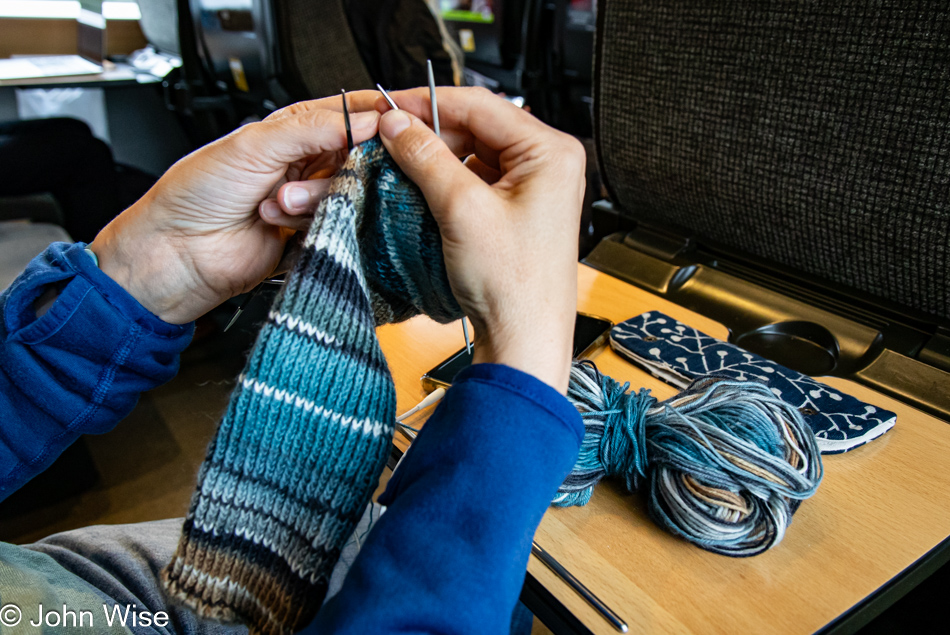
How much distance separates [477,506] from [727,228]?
2.10ft

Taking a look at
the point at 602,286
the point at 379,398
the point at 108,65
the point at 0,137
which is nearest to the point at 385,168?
the point at 379,398

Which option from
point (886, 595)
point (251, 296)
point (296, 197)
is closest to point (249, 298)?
point (251, 296)

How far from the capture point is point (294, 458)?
48 cm

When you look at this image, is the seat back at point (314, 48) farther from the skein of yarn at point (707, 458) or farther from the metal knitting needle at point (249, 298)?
the skein of yarn at point (707, 458)

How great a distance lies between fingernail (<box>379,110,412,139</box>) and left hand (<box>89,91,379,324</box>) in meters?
0.03

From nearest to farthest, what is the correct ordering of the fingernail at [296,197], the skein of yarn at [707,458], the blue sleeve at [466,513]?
the blue sleeve at [466,513], the skein of yarn at [707,458], the fingernail at [296,197]

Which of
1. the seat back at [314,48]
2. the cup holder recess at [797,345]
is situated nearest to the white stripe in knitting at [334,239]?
the cup holder recess at [797,345]

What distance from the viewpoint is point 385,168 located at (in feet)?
1.77

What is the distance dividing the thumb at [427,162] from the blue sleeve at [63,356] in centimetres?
34

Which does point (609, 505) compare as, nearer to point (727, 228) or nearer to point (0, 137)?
point (727, 228)

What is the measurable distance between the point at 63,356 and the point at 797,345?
2.79ft

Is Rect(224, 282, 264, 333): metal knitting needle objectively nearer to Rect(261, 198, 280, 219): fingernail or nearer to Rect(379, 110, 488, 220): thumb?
Rect(261, 198, 280, 219): fingernail

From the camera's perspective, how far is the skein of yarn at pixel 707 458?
49cm
